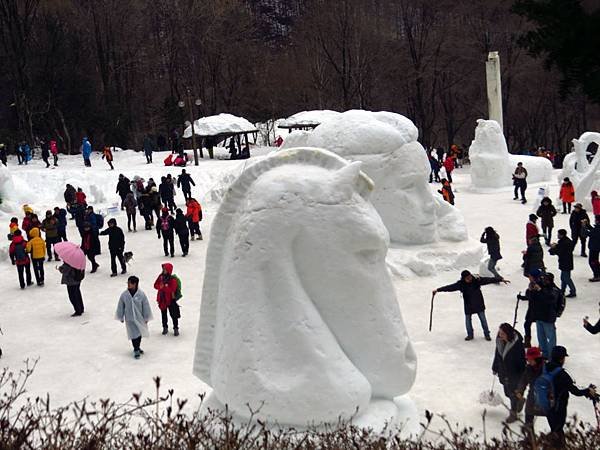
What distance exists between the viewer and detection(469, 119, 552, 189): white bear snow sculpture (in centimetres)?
2266

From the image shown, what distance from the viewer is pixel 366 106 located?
120ft

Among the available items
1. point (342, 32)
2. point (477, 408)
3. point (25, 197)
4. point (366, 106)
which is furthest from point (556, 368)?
point (366, 106)

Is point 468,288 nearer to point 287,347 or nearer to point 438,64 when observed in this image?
point 287,347

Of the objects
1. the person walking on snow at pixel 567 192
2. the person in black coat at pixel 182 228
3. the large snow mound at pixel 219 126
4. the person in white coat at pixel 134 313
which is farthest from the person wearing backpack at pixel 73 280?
the large snow mound at pixel 219 126

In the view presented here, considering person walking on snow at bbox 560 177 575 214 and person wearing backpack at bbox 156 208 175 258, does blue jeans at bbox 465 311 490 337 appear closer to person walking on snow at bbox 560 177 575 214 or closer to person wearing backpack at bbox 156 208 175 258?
person wearing backpack at bbox 156 208 175 258

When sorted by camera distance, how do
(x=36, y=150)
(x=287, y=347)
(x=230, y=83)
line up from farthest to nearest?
(x=230, y=83), (x=36, y=150), (x=287, y=347)

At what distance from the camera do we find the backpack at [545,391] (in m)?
5.96

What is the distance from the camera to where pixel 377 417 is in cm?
577

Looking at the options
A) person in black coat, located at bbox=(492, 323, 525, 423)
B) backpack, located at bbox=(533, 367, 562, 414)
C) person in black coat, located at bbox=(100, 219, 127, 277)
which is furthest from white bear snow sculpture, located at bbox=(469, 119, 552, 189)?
backpack, located at bbox=(533, 367, 562, 414)

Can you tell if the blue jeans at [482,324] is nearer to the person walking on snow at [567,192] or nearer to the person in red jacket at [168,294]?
the person in red jacket at [168,294]

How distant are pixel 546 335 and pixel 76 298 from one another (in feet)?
23.9

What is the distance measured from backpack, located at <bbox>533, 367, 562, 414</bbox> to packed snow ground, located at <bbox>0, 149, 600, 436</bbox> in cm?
91

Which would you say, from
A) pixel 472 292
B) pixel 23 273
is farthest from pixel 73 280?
pixel 472 292

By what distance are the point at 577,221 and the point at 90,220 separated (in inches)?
387
